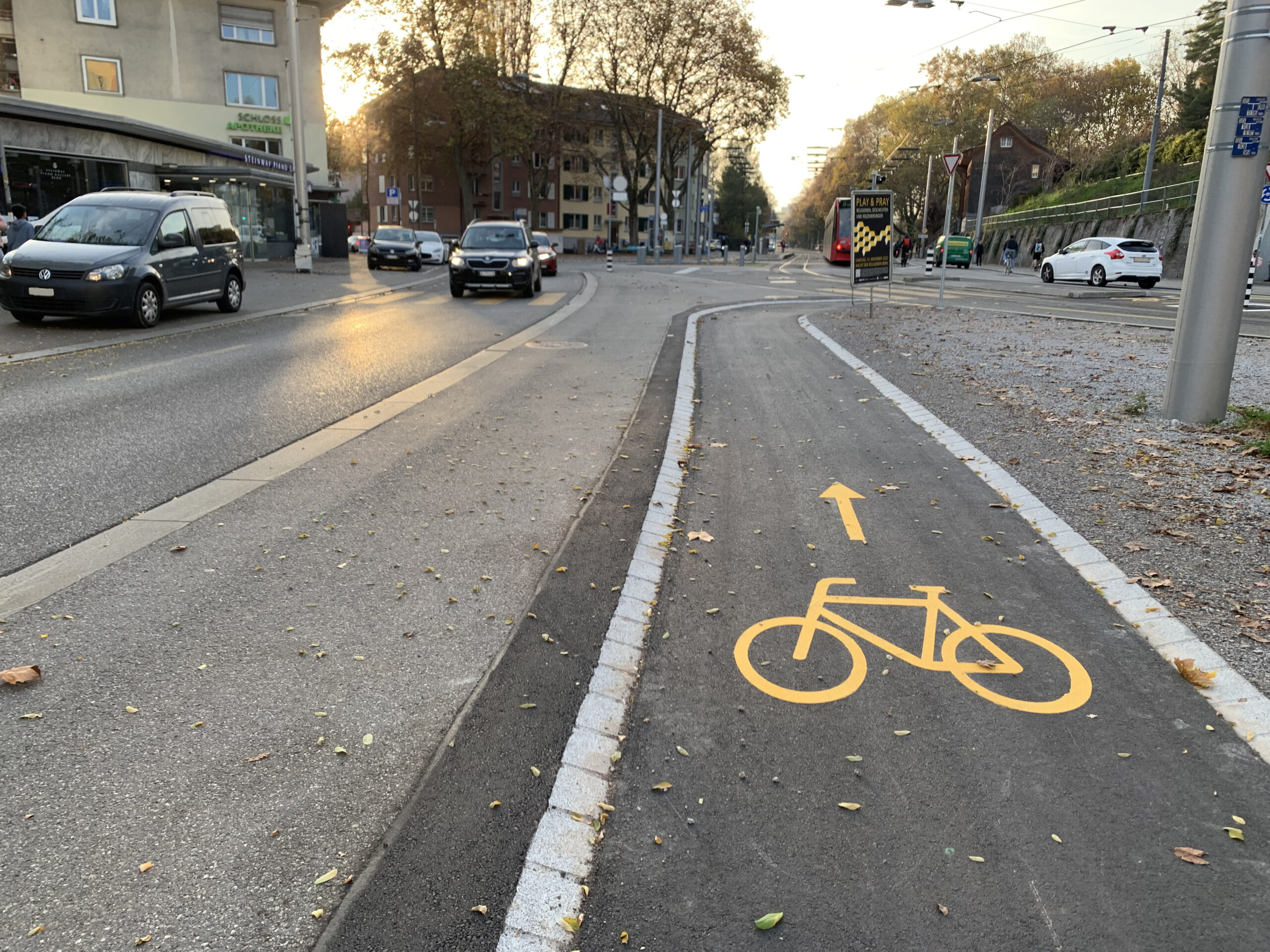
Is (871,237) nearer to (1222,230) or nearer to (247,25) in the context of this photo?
(1222,230)

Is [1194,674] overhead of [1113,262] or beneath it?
beneath

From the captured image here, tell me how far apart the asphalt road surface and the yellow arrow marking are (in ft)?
0.14

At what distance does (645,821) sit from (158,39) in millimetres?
49403

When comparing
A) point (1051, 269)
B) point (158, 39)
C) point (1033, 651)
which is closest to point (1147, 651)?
point (1033, 651)

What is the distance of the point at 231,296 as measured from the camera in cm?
1709

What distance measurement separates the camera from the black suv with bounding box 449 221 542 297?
22156mm

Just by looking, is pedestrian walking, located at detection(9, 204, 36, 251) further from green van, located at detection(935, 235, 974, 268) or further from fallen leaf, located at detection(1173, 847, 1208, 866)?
green van, located at detection(935, 235, 974, 268)

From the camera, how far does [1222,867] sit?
2561 millimetres

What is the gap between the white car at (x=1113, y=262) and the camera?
3053 cm

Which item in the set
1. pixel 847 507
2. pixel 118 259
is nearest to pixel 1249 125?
pixel 847 507

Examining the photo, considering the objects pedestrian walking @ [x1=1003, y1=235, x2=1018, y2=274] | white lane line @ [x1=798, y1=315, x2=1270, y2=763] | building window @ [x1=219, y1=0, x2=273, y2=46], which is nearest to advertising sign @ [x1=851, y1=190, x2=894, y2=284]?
white lane line @ [x1=798, y1=315, x2=1270, y2=763]

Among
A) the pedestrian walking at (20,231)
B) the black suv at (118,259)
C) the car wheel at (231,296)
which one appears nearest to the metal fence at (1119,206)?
the car wheel at (231,296)

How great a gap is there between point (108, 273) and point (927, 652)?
13.5 meters

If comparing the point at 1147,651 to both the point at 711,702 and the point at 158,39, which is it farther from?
the point at 158,39
